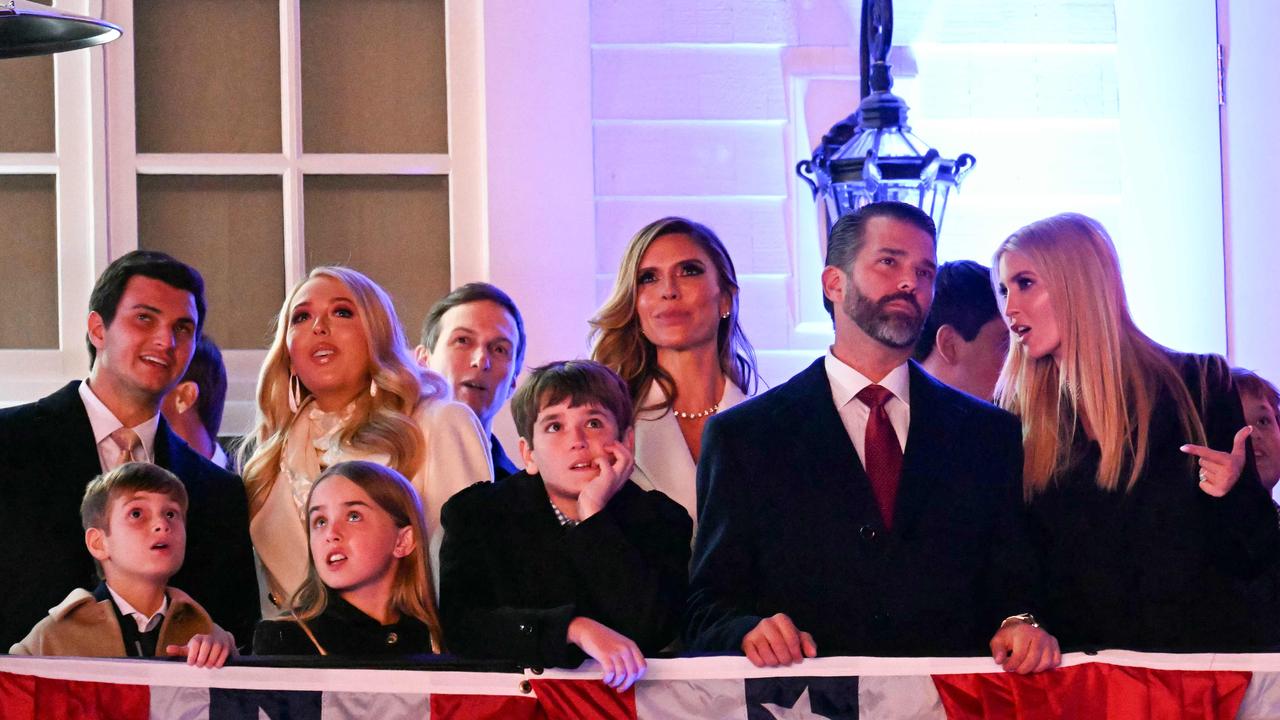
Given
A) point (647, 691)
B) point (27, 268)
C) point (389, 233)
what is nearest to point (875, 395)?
point (647, 691)

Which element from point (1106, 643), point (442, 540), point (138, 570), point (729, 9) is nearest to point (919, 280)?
point (1106, 643)

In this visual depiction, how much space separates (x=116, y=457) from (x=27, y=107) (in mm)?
1895

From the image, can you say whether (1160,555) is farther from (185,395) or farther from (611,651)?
(185,395)

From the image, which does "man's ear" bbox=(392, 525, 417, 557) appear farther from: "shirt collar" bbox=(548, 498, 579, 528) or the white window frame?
the white window frame

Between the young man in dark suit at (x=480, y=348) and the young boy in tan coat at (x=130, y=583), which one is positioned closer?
the young boy in tan coat at (x=130, y=583)

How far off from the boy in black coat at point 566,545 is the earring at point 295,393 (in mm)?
723

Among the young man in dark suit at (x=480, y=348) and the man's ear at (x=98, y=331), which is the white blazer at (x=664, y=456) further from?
the man's ear at (x=98, y=331)

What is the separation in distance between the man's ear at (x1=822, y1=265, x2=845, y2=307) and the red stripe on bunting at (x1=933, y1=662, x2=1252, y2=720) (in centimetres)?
90

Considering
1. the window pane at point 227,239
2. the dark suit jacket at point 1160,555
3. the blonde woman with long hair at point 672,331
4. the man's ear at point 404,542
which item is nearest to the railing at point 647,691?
the dark suit jacket at point 1160,555

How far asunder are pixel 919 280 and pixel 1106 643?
2.69ft

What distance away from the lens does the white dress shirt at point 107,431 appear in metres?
3.54

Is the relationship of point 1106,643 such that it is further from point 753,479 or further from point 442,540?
point 442,540

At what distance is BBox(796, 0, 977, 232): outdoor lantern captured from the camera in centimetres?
460

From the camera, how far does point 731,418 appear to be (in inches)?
128
